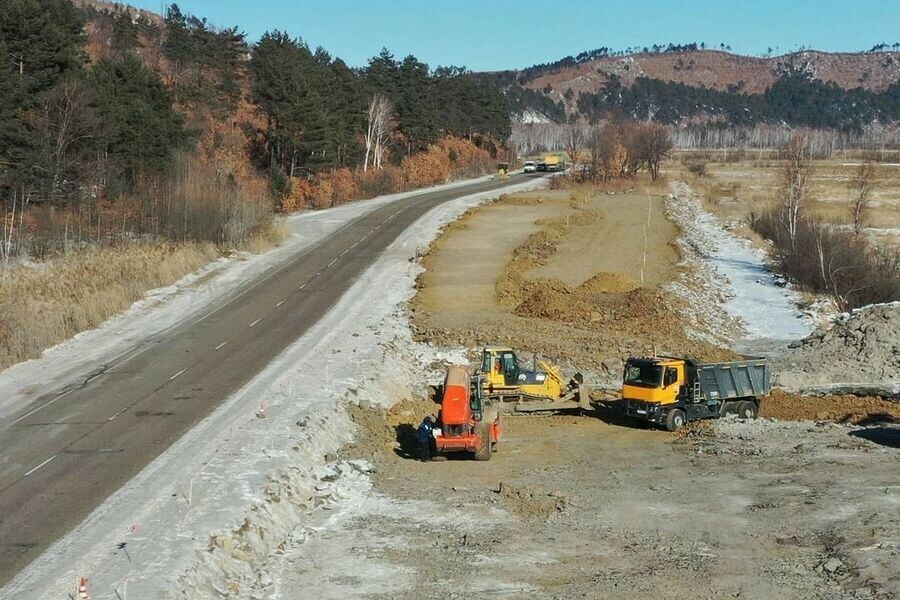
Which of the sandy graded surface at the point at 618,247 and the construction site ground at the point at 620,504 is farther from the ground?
the sandy graded surface at the point at 618,247

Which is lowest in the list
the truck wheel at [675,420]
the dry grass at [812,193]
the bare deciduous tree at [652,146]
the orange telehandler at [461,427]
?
the truck wheel at [675,420]

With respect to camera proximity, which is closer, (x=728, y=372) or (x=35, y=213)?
(x=728, y=372)

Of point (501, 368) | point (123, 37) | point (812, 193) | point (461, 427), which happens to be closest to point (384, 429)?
point (461, 427)

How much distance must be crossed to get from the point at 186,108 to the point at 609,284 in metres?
49.5

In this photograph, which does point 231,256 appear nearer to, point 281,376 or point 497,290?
point 497,290

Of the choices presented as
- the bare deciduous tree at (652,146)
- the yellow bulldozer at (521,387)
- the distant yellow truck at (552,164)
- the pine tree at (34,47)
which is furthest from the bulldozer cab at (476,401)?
the distant yellow truck at (552,164)

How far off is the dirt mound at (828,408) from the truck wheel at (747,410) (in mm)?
751

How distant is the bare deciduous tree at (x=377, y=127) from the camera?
316 feet

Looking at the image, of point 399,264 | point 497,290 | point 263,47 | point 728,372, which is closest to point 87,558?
point 728,372

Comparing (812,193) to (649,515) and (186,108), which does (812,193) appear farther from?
(649,515)

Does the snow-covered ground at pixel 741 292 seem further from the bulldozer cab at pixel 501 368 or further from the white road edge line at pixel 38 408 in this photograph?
the white road edge line at pixel 38 408

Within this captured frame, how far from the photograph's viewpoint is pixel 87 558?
16438mm

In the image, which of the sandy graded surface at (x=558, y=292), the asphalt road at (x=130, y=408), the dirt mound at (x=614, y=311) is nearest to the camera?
the asphalt road at (x=130, y=408)

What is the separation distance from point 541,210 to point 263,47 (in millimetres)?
36029
